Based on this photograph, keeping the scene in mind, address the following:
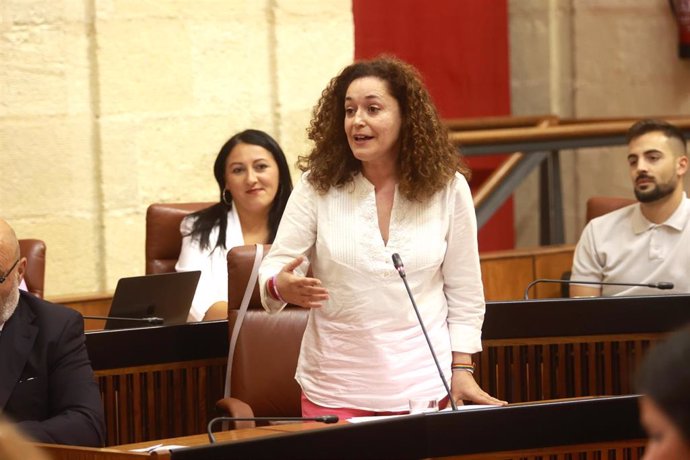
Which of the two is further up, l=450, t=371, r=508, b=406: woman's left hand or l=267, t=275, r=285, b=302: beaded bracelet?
l=267, t=275, r=285, b=302: beaded bracelet

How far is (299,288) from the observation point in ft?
9.49

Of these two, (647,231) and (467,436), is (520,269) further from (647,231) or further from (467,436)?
(467,436)

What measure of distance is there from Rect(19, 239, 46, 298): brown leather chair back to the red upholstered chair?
3.37 feet

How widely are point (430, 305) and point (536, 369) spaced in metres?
1.25

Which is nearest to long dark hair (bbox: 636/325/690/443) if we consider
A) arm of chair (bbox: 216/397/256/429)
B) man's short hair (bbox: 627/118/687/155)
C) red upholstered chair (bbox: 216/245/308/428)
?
arm of chair (bbox: 216/397/256/429)

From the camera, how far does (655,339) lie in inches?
168

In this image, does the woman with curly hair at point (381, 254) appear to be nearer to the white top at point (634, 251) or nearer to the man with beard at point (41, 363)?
the man with beard at point (41, 363)

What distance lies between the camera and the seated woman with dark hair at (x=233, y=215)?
463 cm

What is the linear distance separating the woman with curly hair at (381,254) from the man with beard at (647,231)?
1975mm

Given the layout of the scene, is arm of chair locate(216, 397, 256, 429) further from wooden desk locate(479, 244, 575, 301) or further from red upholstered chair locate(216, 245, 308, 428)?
wooden desk locate(479, 244, 575, 301)

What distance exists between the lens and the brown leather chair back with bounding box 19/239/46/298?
4.50 m

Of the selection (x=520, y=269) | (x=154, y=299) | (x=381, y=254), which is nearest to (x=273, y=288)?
(x=381, y=254)

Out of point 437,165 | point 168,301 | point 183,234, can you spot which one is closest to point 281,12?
point 183,234

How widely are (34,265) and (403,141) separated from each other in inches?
73.9
